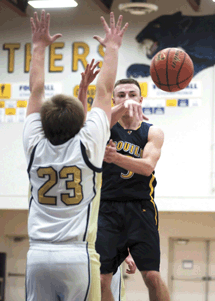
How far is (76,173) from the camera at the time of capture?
290 cm

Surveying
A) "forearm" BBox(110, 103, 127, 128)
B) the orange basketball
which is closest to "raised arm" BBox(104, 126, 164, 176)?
"forearm" BBox(110, 103, 127, 128)

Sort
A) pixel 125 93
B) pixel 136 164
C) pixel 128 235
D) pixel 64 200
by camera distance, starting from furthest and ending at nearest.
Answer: pixel 125 93, pixel 128 235, pixel 136 164, pixel 64 200

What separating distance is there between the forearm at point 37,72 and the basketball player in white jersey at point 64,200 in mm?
296

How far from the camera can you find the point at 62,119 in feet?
9.69

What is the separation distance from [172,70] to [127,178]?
54.9 inches

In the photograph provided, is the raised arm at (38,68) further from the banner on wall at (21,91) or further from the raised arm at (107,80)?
the banner on wall at (21,91)

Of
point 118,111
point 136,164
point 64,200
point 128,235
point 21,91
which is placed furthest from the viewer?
point 21,91

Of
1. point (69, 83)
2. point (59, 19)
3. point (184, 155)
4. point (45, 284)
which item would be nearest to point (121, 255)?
point (45, 284)

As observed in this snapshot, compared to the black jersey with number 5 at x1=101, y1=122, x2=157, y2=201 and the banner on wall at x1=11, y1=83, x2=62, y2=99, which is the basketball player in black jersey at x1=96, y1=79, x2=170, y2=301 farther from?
the banner on wall at x1=11, y1=83, x2=62, y2=99

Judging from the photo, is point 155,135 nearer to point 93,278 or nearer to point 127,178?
point 127,178

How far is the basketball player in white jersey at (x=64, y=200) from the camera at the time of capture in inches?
114

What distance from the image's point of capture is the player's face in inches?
200

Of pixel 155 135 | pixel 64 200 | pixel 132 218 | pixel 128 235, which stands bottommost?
pixel 128 235

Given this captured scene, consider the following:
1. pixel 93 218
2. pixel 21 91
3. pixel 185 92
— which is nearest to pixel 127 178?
pixel 93 218
